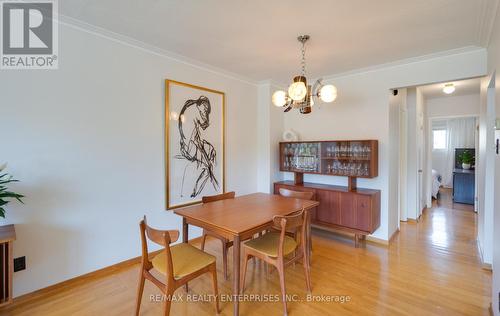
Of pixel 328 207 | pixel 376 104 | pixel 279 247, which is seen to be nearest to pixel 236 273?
pixel 279 247

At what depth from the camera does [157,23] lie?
2.33 metres

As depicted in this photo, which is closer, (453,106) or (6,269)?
(6,269)

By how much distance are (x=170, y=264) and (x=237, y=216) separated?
2.32 ft

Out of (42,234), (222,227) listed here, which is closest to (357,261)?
(222,227)

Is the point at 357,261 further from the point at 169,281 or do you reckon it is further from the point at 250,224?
the point at 169,281

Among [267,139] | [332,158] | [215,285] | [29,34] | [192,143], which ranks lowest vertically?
[215,285]

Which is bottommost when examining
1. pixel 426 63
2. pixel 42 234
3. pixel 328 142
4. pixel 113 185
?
pixel 42 234

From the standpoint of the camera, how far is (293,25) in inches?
91.9

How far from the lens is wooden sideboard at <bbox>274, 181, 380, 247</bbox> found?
10.6 feet

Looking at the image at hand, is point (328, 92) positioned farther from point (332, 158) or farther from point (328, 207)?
point (328, 207)

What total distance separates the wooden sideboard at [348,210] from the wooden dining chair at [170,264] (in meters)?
2.18

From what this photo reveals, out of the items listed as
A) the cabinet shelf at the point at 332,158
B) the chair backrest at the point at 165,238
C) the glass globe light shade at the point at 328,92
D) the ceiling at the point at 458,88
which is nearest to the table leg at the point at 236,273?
the chair backrest at the point at 165,238

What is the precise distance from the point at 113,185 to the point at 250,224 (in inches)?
65.0

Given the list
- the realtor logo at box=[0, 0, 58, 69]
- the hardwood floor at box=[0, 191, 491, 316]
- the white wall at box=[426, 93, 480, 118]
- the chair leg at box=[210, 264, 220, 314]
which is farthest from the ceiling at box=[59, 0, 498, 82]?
the white wall at box=[426, 93, 480, 118]
